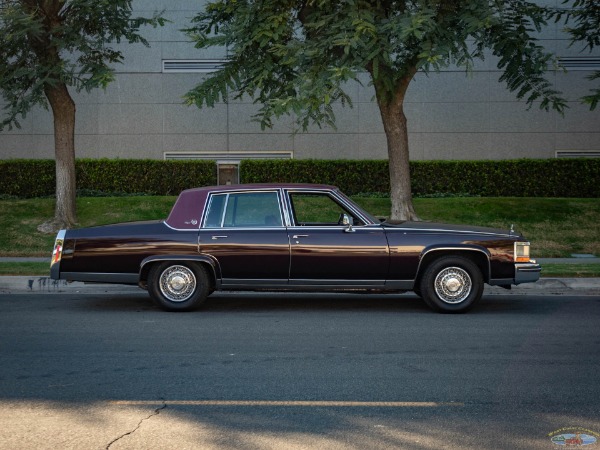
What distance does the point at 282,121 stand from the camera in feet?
86.9

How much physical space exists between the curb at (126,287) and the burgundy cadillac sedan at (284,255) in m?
2.28

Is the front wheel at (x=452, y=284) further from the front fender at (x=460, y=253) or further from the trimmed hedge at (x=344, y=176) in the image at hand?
the trimmed hedge at (x=344, y=176)

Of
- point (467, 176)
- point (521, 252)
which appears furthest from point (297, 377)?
point (467, 176)

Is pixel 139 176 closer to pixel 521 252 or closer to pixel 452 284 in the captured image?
pixel 452 284

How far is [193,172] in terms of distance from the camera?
Answer: 24734 mm

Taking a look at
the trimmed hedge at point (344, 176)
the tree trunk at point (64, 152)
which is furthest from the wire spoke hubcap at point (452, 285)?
the trimmed hedge at point (344, 176)

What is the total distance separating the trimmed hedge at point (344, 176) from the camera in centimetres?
2409

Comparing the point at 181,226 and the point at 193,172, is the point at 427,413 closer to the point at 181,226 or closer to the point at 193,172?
the point at 181,226

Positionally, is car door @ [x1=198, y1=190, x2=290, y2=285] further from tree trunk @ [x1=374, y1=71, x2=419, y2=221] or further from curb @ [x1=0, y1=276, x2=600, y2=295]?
tree trunk @ [x1=374, y1=71, x2=419, y2=221]

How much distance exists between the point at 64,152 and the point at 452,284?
1254cm

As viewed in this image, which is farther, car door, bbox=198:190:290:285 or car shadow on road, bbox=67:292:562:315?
car shadow on road, bbox=67:292:562:315

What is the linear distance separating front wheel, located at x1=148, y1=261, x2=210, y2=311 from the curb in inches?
→ 94.0

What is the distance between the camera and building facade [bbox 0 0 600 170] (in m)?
26.3

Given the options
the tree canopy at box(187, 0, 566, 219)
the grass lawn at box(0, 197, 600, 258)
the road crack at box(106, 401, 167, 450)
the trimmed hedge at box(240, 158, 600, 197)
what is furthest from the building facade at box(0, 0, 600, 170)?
the road crack at box(106, 401, 167, 450)
